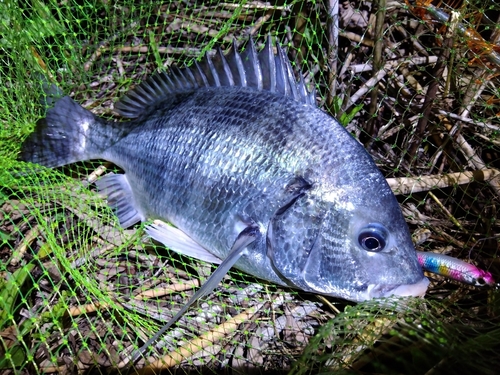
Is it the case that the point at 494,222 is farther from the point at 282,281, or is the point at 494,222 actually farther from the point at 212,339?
the point at 212,339

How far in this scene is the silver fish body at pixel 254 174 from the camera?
2.16m

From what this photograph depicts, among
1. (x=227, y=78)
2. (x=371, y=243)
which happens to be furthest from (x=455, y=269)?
(x=227, y=78)

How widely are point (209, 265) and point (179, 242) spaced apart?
0.96 feet

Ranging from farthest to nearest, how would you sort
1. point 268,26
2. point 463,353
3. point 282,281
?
point 268,26, point 282,281, point 463,353

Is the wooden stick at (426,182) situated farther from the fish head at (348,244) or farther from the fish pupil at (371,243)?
the fish pupil at (371,243)

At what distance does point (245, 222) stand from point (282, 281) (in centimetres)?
37

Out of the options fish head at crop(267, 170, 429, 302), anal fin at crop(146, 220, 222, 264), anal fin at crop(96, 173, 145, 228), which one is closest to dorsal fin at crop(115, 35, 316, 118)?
anal fin at crop(96, 173, 145, 228)

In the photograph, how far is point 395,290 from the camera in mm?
2133

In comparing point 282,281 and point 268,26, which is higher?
point 268,26

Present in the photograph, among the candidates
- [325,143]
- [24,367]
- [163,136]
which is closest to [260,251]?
[325,143]

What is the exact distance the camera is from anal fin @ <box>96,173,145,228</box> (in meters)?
2.90

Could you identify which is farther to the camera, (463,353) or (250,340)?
(250,340)

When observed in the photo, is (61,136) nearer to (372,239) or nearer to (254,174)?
(254,174)

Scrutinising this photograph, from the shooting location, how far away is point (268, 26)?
3.37 m
